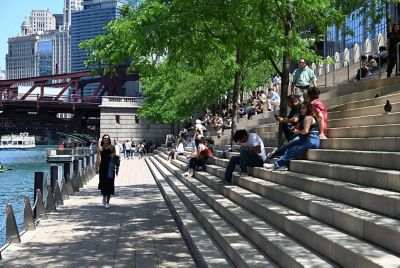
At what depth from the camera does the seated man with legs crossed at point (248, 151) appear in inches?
425

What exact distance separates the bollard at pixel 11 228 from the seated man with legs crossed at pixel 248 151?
4.46 m

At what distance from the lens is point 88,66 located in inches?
631

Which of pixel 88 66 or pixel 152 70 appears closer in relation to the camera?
pixel 88 66

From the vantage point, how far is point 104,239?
9438 millimetres

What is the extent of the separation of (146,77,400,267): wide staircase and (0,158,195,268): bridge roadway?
468mm

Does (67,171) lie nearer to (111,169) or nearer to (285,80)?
(111,169)

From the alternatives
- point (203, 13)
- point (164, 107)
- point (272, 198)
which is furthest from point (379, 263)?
point (164, 107)

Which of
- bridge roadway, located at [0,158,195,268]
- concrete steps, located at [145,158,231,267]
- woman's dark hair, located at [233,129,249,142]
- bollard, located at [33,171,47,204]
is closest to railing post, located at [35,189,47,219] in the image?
bridge roadway, located at [0,158,195,268]

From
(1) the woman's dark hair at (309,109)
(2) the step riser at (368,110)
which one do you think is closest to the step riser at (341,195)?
(1) the woman's dark hair at (309,109)

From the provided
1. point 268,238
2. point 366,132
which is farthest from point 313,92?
point 268,238

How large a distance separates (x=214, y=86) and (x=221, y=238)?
2720cm

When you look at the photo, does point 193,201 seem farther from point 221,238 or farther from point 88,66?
point 88,66

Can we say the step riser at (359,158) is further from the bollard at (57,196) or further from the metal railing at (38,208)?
the bollard at (57,196)

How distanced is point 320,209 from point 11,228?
561cm
